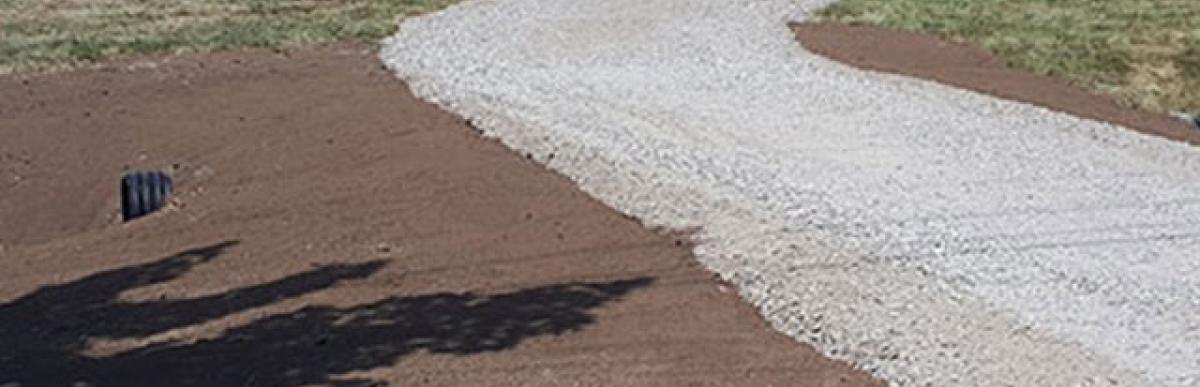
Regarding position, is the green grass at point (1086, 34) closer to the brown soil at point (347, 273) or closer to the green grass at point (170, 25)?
the green grass at point (170, 25)

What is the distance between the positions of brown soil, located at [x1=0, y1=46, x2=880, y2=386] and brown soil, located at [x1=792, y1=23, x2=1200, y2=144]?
5155 mm

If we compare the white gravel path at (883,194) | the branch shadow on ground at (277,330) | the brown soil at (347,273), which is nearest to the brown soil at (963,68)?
the white gravel path at (883,194)

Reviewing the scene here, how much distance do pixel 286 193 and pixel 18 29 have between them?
12.9 meters

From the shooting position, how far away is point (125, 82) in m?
18.5

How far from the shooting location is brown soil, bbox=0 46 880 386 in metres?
8.11

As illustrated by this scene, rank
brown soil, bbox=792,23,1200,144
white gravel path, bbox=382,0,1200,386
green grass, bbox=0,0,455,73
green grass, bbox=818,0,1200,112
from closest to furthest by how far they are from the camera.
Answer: white gravel path, bbox=382,0,1200,386 < brown soil, bbox=792,23,1200,144 < green grass, bbox=818,0,1200,112 < green grass, bbox=0,0,455,73

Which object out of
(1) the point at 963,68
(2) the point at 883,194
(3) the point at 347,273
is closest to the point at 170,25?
(1) the point at 963,68

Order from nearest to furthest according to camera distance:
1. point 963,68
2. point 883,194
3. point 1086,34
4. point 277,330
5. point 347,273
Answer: point 277,330
point 347,273
point 883,194
point 963,68
point 1086,34

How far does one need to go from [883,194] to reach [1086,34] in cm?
1082

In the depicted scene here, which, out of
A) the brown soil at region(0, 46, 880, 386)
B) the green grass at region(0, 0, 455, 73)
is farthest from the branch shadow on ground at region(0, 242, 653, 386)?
the green grass at region(0, 0, 455, 73)

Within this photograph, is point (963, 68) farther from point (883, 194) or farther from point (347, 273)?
point (347, 273)

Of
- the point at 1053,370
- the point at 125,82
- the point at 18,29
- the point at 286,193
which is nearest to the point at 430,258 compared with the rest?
the point at 286,193

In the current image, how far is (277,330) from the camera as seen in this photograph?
8789mm

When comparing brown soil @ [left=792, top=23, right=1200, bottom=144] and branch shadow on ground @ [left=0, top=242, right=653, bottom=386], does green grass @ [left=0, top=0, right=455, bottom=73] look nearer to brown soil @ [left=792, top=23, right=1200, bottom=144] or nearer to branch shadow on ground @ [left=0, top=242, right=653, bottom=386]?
brown soil @ [left=792, top=23, right=1200, bottom=144]
